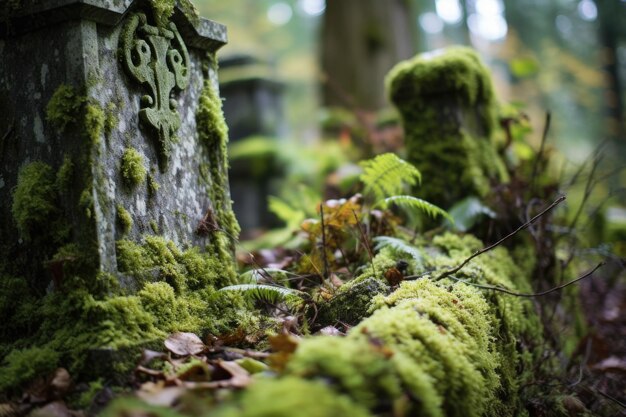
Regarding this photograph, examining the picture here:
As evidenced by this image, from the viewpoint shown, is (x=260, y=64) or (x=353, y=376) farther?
(x=260, y=64)

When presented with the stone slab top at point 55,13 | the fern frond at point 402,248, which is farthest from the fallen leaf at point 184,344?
the stone slab top at point 55,13

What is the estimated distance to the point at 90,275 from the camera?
2.35 metres

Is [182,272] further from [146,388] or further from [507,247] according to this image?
[507,247]

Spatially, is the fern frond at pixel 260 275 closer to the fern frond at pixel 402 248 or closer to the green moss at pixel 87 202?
the fern frond at pixel 402 248

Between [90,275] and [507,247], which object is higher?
[90,275]

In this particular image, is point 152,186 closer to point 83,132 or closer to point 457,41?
point 83,132

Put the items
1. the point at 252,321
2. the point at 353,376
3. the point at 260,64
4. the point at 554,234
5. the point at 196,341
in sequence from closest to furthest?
the point at 353,376 → the point at 196,341 → the point at 252,321 → the point at 554,234 → the point at 260,64

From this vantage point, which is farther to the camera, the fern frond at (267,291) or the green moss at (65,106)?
the fern frond at (267,291)

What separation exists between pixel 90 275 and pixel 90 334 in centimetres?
26

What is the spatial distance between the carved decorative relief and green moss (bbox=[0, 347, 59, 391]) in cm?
105

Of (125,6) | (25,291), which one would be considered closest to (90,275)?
(25,291)

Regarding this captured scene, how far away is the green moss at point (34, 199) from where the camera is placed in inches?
95.3

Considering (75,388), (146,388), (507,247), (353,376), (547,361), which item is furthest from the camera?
(507,247)

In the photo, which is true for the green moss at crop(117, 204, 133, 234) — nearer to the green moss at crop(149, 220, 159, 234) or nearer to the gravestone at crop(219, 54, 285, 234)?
the green moss at crop(149, 220, 159, 234)
